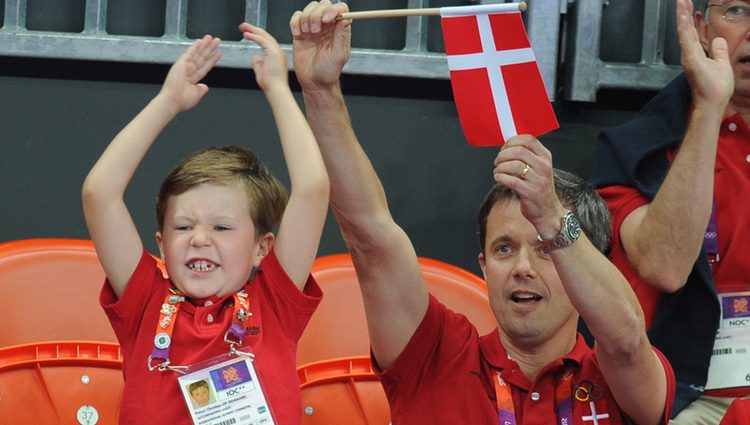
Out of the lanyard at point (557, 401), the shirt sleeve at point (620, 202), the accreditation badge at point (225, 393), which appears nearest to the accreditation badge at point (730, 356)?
the shirt sleeve at point (620, 202)

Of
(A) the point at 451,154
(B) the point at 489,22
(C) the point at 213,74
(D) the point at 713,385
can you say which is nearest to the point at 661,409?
(D) the point at 713,385

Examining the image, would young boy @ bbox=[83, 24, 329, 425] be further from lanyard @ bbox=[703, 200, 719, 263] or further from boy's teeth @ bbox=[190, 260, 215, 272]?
lanyard @ bbox=[703, 200, 719, 263]

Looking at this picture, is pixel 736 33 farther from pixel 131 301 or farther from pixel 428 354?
pixel 131 301

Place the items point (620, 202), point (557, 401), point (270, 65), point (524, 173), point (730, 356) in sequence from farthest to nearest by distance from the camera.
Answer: point (620, 202)
point (730, 356)
point (270, 65)
point (557, 401)
point (524, 173)

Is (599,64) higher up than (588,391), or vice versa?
(599,64)

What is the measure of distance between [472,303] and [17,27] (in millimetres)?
1359

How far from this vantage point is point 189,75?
2.39 meters

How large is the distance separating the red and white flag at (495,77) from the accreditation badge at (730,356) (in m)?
0.86

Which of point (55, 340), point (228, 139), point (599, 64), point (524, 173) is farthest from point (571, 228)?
point (228, 139)

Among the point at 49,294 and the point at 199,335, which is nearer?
the point at 199,335

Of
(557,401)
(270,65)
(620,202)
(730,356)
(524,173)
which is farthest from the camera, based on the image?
(620,202)

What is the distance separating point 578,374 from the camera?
2.21 metres

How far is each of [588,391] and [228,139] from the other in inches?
56.9

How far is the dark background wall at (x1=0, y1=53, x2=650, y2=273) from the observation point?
129 inches
